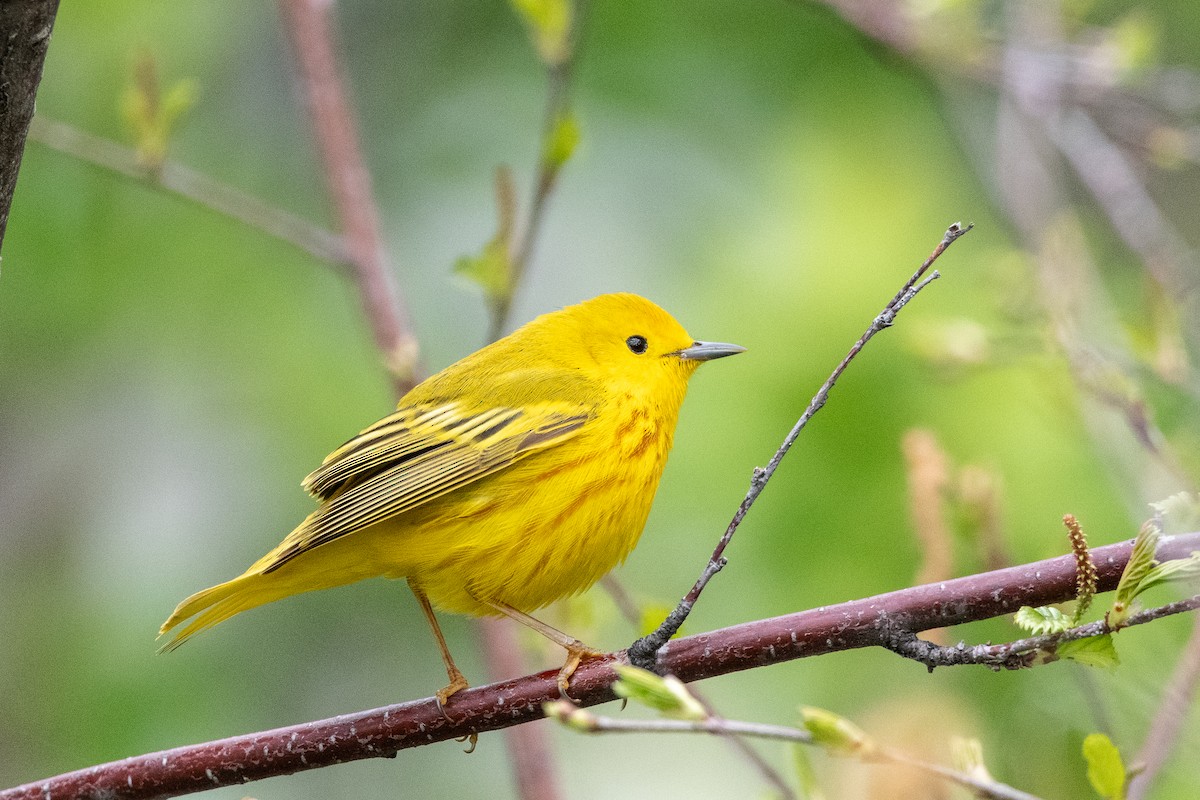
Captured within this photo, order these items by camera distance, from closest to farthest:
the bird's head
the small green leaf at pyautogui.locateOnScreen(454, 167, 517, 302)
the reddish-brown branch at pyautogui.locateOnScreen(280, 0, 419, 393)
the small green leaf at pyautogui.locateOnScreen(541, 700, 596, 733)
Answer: the small green leaf at pyautogui.locateOnScreen(541, 700, 596, 733) < the small green leaf at pyautogui.locateOnScreen(454, 167, 517, 302) < the bird's head < the reddish-brown branch at pyautogui.locateOnScreen(280, 0, 419, 393)

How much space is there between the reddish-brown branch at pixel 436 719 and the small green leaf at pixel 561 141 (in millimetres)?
1209

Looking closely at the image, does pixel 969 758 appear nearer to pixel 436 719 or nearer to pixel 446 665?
pixel 436 719

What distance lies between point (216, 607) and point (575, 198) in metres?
2.65

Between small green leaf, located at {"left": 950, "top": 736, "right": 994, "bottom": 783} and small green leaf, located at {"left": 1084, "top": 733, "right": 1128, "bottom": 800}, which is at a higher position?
small green leaf, located at {"left": 950, "top": 736, "right": 994, "bottom": 783}

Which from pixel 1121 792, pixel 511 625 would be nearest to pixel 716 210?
pixel 511 625

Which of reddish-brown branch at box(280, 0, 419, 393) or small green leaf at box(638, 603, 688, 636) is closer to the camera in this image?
small green leaf at box(638, 603, 688, 636)

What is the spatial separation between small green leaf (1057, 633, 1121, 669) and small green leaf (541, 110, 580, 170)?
66.6 inches

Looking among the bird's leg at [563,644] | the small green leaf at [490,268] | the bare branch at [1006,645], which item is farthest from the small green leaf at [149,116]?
the bare branch at [1006,645]

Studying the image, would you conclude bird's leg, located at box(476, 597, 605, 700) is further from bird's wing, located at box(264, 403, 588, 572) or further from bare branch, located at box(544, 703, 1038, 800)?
bare branch, located at box(544, 703, 1038, 800)

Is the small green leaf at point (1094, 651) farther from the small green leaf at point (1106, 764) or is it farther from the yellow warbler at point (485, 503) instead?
the yellow warbler at point (485, 503)

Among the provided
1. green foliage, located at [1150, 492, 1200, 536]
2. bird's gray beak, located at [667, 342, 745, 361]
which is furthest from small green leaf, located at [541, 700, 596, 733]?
bird's gray beak, located at [667, 342, 745, 361]

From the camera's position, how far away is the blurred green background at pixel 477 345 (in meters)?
4.09

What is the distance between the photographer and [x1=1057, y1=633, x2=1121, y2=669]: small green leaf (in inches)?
69.2

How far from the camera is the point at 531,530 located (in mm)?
2949
